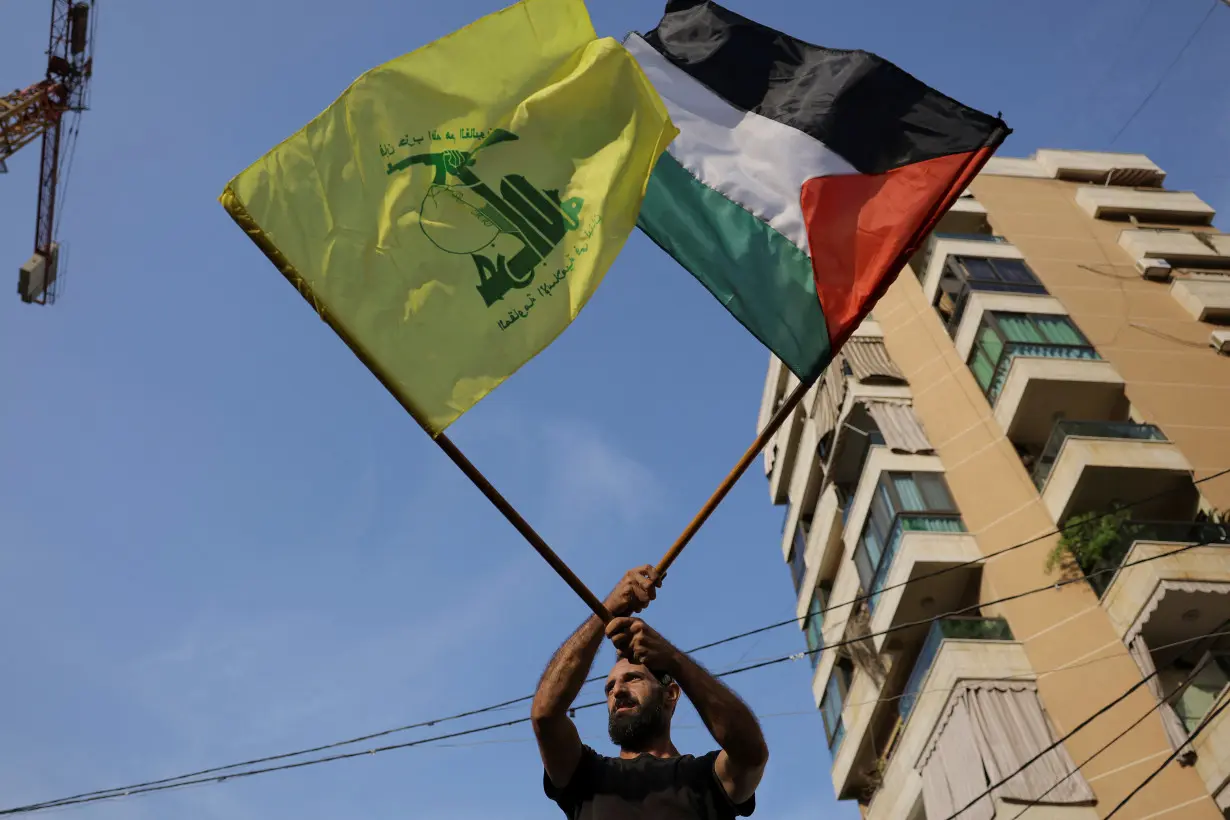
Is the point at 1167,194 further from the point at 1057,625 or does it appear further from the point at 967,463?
the point at 1057,625

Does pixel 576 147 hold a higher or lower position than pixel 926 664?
lower

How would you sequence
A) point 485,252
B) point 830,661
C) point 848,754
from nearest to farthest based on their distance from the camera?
point 485,252, point 848,754, point 830,661

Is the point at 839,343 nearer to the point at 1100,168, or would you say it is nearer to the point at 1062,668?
the point at 1062,668

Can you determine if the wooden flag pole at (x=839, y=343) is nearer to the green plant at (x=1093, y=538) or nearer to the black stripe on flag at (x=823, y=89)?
the black stripe on flag at (x=823, y=89)

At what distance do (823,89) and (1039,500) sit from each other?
1586 cm

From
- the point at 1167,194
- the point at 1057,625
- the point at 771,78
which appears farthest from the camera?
the point at 1167,194

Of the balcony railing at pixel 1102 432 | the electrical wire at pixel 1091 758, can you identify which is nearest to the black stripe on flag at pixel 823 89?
the electrical wire at pixel 1091 758

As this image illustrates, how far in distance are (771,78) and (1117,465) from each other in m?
14.8

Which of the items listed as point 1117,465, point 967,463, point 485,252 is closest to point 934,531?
point 967,463

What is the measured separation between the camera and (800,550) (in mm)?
28391

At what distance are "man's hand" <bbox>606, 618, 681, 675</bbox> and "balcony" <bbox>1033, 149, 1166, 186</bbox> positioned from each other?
29754mm

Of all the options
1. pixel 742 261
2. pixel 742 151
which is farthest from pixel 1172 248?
pixel 742 261

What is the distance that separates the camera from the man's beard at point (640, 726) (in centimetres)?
438

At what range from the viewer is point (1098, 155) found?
3102 cm
